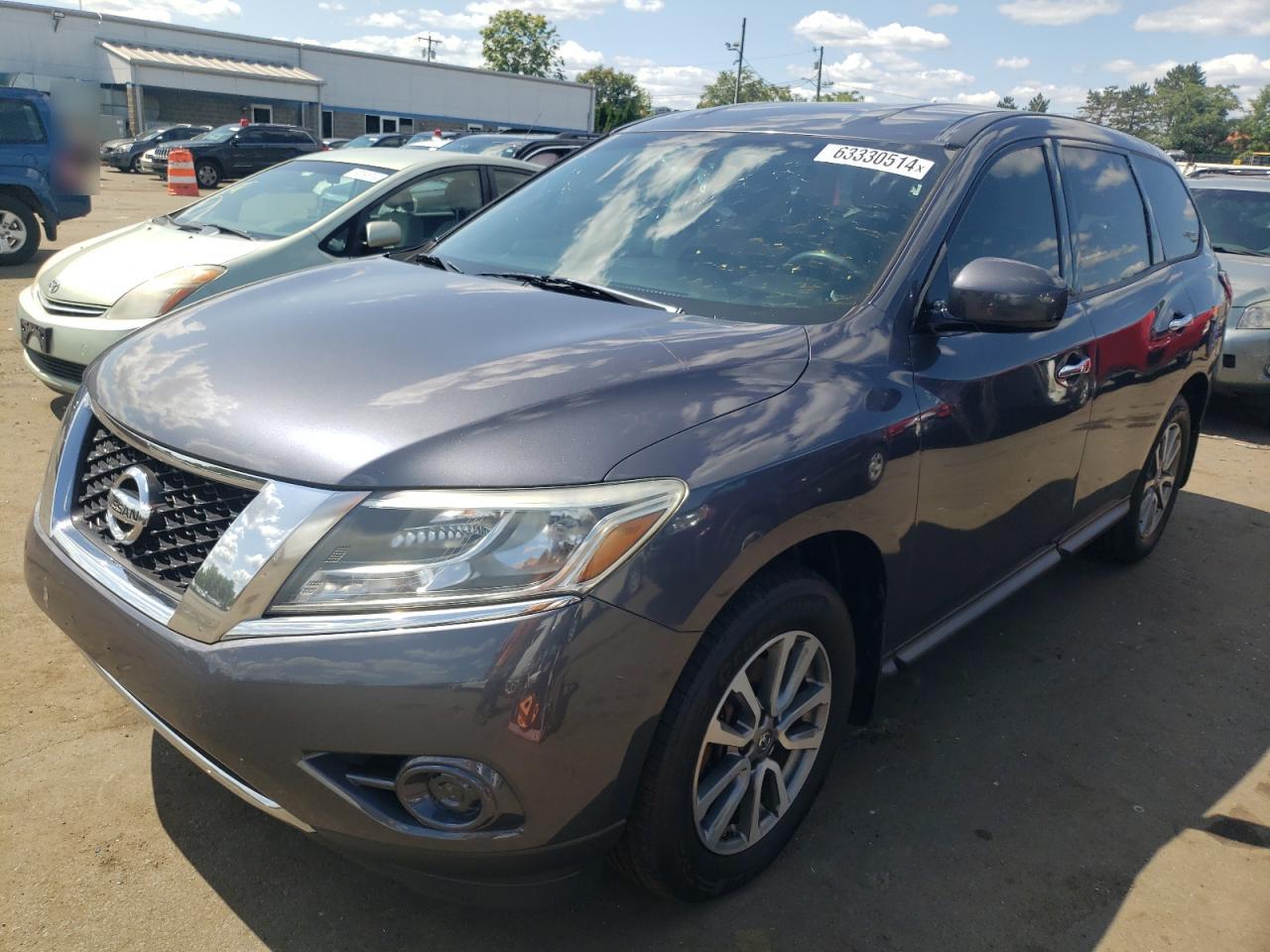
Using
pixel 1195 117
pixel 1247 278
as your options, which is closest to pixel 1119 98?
pixel 1195 117

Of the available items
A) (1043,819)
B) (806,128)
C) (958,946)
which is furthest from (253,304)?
(1043,819)

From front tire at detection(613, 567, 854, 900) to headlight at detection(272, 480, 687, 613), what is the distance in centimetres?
38

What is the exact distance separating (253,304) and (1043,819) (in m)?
2.57

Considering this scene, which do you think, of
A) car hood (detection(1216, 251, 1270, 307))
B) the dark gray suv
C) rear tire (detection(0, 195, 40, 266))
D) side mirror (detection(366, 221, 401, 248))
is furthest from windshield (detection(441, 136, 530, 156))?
the dark gray suv

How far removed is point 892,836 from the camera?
2.74 m

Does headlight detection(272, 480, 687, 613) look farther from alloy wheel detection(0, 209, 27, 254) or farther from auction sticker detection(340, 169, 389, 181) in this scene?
alloy wheel detection(0, 209, 27, 254)

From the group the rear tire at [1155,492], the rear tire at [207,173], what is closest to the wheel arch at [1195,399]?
the rear tire at [1155,492]

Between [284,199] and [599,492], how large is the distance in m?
5.42

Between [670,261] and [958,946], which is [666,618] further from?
[670,261]

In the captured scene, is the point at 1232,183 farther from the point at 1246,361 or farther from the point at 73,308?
the point at 73,308

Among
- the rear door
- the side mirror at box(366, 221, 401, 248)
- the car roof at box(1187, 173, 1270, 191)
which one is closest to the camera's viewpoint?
the rear door

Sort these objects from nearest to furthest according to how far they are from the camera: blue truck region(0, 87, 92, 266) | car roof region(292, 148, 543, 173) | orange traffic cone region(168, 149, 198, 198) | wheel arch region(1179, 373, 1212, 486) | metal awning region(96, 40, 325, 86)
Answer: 1. wheel arch region(1179, 373, 1212, 486)
2. car roof region(292, 148, 543, 173)
3. blue truck region(0, 87, 92, 266)
4. orange traffic cone region(168, 149, 198, 198)
5. metal awning region(96, 40, 325, 86)

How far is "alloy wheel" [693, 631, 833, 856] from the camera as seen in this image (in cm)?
225

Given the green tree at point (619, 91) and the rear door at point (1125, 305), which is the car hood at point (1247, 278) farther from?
the green tree at point (619, 91)
